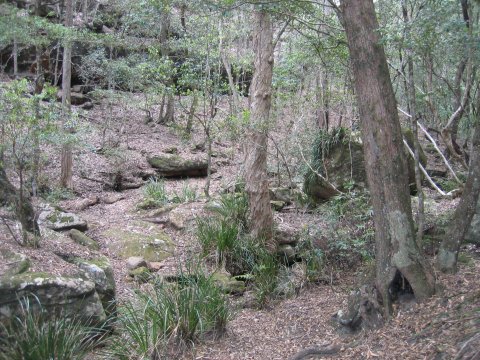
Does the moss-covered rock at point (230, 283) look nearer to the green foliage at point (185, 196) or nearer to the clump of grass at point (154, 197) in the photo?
the green foliage at point (185, 196)

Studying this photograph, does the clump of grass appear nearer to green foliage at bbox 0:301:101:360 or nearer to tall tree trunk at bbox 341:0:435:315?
green foliage at bbox 0:301:101:360

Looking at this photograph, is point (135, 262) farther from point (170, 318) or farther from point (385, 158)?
point (385, 158)

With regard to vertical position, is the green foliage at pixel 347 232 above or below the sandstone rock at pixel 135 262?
above

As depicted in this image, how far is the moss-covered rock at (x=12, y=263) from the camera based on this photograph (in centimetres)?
481

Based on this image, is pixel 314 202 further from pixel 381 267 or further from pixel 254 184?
pixel 381 267

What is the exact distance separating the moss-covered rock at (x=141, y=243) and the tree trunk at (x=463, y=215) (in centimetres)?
512

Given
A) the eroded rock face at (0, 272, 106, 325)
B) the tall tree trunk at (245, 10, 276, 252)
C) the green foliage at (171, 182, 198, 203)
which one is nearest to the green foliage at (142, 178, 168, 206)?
the green foliage at (171, 182, 198, 203)

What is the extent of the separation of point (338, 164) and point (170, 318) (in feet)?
19.6

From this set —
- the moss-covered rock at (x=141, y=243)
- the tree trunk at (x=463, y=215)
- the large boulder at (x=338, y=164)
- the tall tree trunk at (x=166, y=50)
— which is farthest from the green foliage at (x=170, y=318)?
the tall tree trunk at (x=166, y=50)

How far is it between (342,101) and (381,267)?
6.61 metres

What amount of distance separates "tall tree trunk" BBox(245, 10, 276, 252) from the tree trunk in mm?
3835

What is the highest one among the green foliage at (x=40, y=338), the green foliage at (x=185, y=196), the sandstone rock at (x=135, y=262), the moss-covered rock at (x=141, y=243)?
the green foliage at (x=185, y=196)

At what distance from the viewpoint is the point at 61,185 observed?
1288 centimetres

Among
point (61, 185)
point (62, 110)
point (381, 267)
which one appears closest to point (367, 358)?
point (381, 267)
